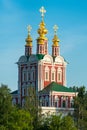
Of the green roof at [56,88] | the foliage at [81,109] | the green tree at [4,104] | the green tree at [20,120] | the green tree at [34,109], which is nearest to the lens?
the green tree at [20,120]

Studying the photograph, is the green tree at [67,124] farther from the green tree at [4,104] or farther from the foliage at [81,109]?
the foliage at [81,109]

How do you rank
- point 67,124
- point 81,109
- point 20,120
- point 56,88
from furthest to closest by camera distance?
point 56,88
point 81,109
point 20,120
point 67,124

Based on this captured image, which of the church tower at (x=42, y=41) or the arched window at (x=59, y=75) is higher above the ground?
the church tower at (x=42, y=41)

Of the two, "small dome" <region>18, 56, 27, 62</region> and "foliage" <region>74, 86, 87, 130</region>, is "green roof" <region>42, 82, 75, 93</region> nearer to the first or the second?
"small dome" <region>18, 56, 27, 62</region>

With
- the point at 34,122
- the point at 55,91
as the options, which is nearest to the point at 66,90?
the point at 55,91

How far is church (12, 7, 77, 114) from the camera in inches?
2689

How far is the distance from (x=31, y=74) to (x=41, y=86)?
1817 millimetres

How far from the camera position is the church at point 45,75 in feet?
224

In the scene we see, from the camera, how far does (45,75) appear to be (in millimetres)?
69875

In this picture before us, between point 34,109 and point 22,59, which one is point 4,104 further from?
point 22,59

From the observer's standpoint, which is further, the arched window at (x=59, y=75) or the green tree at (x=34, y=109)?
the arched window at (x=59, y=75)

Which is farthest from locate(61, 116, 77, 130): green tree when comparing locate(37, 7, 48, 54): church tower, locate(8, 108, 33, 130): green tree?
locate(37, 7, 48, 54): church tower

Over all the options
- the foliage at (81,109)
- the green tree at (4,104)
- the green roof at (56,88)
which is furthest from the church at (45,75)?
the green tree at (4,104)

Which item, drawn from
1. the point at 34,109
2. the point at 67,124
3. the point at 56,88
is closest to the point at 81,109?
the point at 34,109
